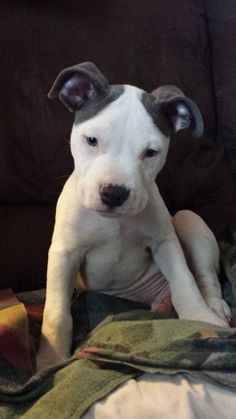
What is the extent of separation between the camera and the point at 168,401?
3.14ft

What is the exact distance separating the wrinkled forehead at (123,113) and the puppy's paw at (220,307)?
48 cm

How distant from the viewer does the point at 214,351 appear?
1053mm

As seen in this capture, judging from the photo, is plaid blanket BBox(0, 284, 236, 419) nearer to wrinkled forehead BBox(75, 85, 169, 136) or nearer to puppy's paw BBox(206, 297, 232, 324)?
puppy's paw BBox(206, 297, 232, 324)

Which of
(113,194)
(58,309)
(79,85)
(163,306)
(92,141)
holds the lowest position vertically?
(163,306)

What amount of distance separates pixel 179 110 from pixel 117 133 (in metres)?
0.21

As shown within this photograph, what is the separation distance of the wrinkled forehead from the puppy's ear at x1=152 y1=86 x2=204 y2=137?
3cm

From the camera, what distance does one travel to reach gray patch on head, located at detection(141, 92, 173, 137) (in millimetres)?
1248

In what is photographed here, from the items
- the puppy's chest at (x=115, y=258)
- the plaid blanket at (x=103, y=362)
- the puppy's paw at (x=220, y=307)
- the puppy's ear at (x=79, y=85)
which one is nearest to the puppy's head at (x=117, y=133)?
the puppy's ear at (x=79, y=85)

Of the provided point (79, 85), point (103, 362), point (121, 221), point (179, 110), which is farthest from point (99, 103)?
point (103, 362)

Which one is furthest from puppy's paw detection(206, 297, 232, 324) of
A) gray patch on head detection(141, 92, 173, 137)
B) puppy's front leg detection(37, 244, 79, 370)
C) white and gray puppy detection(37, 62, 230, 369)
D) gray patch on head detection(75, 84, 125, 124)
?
gray patch on head detection(75, 84, 125, 124)

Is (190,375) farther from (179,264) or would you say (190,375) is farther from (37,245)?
(37,245)

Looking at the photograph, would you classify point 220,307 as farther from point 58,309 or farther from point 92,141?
point 92,141

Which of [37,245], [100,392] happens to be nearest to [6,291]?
[37,245]

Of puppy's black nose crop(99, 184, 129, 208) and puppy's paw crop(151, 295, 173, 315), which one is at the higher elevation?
puppy's black nose crop(99, 184, 129, 208)
